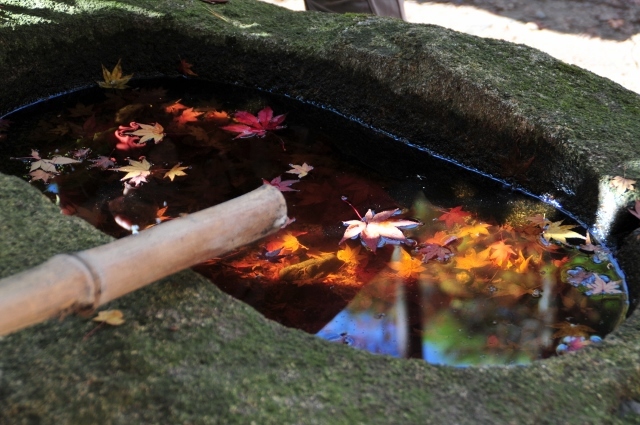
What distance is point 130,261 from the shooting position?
4.53 ft

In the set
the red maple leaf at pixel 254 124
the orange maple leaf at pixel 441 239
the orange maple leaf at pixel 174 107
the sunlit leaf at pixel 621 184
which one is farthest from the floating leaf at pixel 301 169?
the sunlit leaf at pixel 621 184

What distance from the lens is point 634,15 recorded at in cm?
499

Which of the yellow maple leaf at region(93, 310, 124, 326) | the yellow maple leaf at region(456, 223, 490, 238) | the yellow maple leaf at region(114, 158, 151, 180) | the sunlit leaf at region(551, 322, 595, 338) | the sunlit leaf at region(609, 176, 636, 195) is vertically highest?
the sunlit leaf at region(609, 176, 636, 195)

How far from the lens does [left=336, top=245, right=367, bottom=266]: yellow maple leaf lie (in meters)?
2.09

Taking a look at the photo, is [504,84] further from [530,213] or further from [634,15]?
[634,15]

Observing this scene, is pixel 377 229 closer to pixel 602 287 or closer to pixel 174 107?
pixel 602 287

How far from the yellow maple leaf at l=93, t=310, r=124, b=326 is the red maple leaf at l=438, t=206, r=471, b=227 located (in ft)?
3.99

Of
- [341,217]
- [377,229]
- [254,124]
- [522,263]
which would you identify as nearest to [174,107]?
[254,124]

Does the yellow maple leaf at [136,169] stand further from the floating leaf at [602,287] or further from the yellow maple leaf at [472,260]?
the floating leaf at [602,287]

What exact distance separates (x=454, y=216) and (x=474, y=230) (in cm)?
10

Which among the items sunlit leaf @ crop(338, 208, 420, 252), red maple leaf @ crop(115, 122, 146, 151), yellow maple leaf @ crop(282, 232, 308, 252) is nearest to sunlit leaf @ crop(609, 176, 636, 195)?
sunlit leaf @ crop(338, 208, 420, 252)

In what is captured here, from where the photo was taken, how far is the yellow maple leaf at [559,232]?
221 cm

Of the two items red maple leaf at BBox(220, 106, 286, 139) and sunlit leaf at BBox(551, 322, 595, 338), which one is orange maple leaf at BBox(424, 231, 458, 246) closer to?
sunlit leaf at BBox(551, 322, 595, 338)

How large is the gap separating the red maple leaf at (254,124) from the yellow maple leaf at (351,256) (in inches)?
33.3
